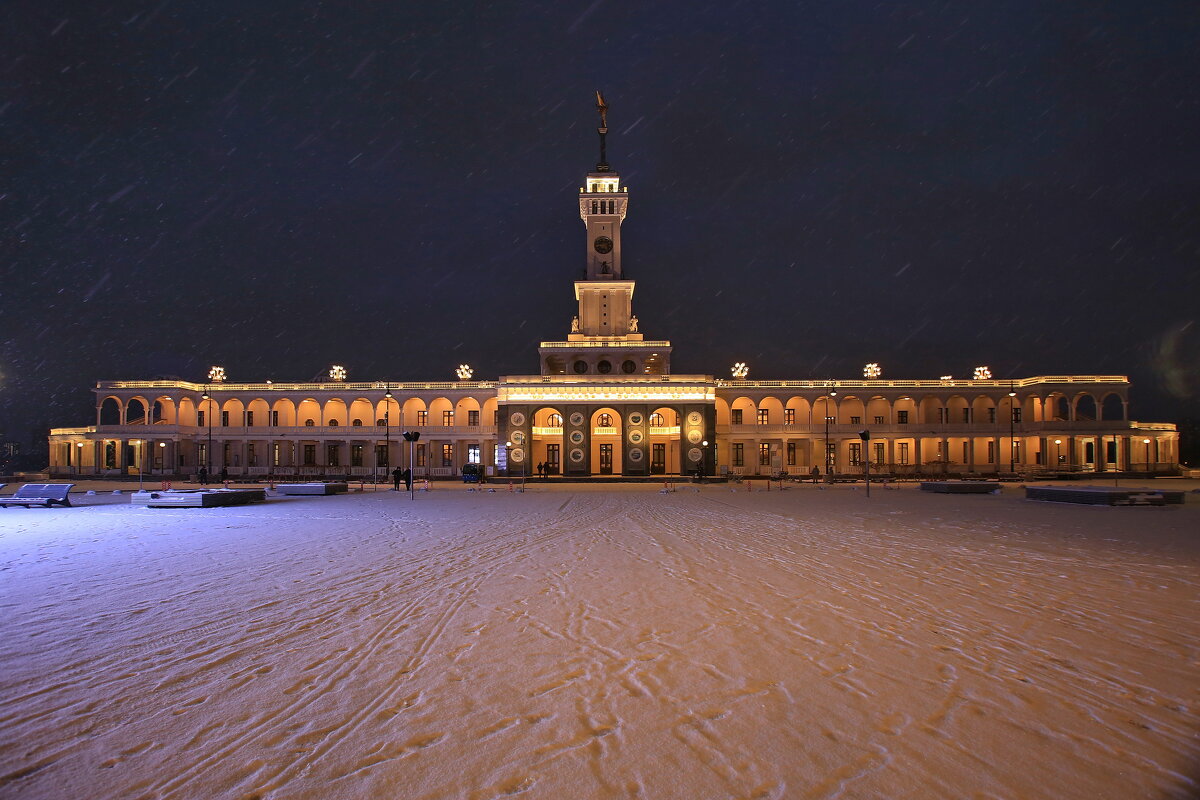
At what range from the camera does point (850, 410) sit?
178ft

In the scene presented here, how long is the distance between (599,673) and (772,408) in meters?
50.3

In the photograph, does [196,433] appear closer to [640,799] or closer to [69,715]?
[69,715]

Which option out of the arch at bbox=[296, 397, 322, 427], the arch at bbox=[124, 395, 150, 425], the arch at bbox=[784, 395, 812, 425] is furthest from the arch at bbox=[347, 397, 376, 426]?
the arch at bbox=[784, 395, 812, 425]

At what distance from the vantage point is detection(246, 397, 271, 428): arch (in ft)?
178

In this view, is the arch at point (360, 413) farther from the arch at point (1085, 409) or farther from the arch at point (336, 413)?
the arch at point (1085, 409)

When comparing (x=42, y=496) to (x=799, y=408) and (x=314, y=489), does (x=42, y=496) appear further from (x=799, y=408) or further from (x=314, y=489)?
(x=799, y=408)

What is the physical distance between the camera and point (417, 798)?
359 cm

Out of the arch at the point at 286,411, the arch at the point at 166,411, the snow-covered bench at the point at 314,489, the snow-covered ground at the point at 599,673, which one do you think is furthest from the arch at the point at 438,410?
the snow-covered ground at the point at 599,673

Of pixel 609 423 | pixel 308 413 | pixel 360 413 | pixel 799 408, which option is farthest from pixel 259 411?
pixel 799 408

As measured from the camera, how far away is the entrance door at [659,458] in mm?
45969

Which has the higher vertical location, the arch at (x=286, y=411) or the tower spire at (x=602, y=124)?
the tower spire at (x=602, y=124)

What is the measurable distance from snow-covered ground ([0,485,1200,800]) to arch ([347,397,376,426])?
43.9 metres

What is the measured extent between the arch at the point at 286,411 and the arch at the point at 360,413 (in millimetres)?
5302

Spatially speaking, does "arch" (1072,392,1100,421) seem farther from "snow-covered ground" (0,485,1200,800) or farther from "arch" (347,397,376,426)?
"arch" (347,397,376,426)
